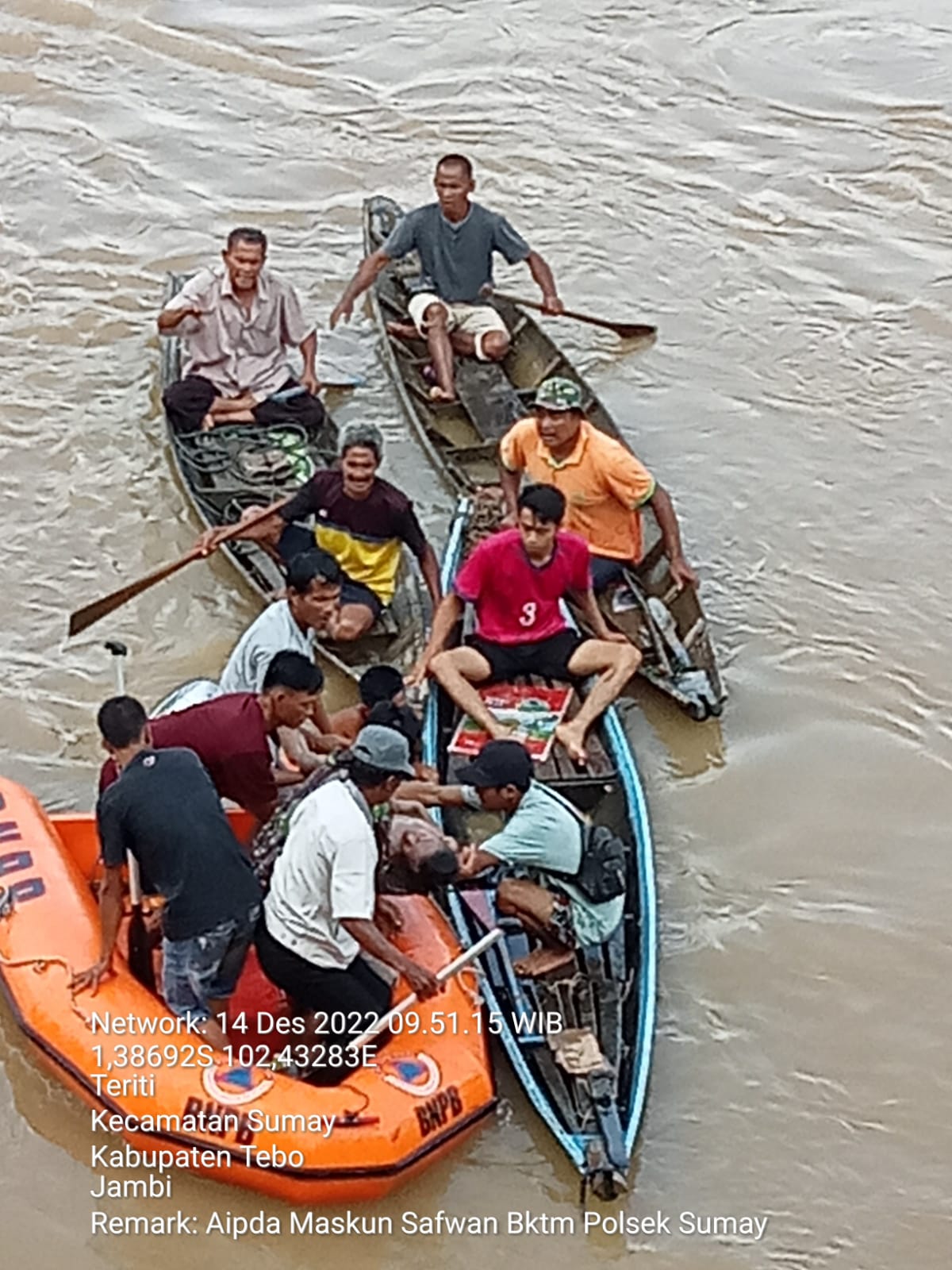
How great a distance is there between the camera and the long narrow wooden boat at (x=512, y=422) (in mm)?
9016

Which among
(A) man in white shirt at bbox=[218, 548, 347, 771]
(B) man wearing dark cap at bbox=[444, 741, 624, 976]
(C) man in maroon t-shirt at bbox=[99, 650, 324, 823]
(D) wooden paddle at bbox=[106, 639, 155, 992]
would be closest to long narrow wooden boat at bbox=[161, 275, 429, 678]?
(A) man in white shirt at bbox=[218, 548, 347, 771]

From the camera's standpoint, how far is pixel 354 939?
6520 millimetres

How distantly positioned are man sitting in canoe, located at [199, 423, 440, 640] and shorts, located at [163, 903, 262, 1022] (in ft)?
8.00

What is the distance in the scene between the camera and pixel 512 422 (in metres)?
10.9

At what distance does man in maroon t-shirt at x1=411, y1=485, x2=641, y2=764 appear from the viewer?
835 cm

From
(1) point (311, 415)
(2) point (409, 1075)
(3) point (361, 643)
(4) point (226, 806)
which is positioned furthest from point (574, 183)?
(2) point (409, 1075)

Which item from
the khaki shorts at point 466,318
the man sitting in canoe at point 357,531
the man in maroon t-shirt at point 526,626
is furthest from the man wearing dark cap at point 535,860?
the khaki shorts at point 466,318

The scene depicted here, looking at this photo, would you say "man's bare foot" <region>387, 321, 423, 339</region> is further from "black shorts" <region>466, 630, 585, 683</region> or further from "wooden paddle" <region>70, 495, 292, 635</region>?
"black shorts" <region>466, 630, 585, 683</region>

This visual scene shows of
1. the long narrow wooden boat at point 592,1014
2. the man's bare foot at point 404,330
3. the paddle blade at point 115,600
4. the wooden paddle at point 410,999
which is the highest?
the man's bare foot at point 404,330

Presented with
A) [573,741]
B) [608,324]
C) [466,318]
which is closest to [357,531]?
[573,741]

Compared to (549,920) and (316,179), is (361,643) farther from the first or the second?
(316,179)

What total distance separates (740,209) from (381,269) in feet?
12.5

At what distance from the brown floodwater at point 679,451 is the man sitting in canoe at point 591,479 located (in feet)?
2.63

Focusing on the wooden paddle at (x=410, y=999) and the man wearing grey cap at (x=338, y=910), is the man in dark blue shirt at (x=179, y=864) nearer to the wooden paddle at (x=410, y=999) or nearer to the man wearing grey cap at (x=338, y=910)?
the man wearing grey cap at (x=338, y=910)
